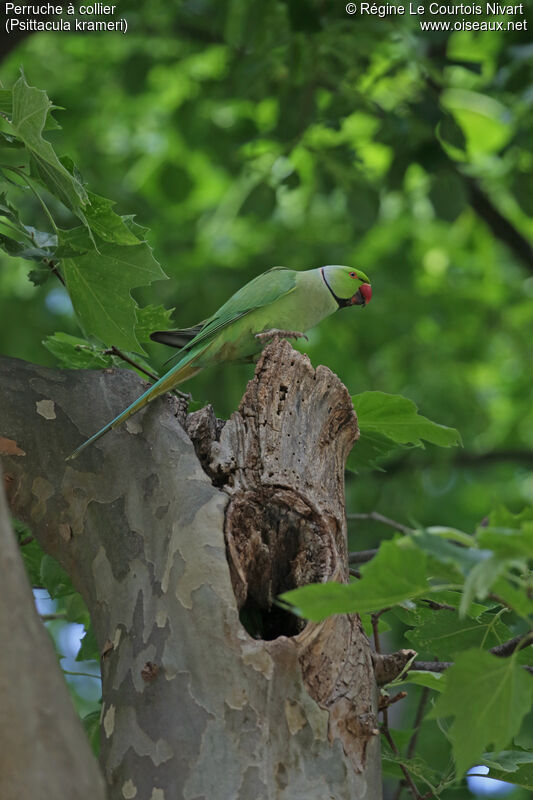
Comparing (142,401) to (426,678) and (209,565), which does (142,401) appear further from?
(426,678)

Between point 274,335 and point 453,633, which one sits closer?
point 453,633

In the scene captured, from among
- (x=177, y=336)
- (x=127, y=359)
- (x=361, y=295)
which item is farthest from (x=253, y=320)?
(x=361, y=295)

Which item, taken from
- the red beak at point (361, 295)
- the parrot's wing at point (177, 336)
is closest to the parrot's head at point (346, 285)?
the red beak at point (361, 295)

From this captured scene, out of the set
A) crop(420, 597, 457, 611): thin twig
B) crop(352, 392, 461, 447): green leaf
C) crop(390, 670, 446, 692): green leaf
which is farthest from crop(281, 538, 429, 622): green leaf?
crop(352, 392, 461, 447): green leaf

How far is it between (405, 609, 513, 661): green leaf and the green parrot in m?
0.99

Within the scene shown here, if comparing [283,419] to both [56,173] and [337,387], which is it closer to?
[337,387]

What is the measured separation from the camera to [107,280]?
7.52 feet

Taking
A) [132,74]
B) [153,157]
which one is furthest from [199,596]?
[153,157]

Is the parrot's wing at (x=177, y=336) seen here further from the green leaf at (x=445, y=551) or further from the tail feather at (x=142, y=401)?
the green leaf at (x=445, y=551)

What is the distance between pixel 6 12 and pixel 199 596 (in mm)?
3336

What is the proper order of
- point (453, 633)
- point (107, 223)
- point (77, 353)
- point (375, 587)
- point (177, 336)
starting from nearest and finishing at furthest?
point (375, 587), point (453, 633), point (107, 223), point (77, 353), point (177, 336)

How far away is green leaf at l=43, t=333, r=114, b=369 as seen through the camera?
2553mm

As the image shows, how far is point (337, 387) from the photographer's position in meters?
2.28

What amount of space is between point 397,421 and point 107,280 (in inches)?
37.7
